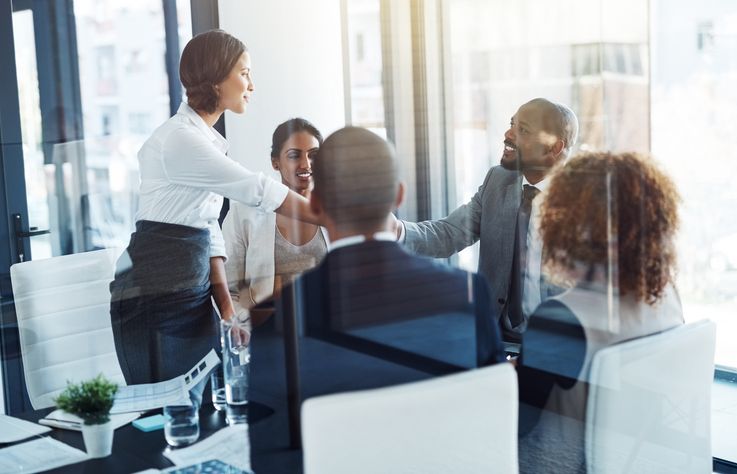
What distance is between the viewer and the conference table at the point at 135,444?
179 cm

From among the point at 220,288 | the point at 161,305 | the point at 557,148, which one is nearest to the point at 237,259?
the point at 220,288

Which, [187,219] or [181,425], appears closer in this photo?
[181,425]

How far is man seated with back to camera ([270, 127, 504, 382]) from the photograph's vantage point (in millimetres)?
1943

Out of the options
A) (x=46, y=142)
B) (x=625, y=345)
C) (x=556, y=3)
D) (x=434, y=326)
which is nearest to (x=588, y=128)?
(x=556, y=3)

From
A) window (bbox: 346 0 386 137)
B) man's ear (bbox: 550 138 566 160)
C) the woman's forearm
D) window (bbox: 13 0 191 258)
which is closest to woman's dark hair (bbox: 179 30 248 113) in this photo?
window (bbox: 13 0 191 258)

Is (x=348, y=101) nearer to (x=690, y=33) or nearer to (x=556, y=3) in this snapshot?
(x=556, y=3)

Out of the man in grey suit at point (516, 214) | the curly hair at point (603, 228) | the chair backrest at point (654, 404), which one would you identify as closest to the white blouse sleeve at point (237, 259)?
the man in grey suit at point (516, 214)

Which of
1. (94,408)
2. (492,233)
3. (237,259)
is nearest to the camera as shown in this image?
(94,408)

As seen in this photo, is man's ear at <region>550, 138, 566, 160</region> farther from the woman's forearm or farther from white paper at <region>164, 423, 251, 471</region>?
white paper at <region>164, 423, 251, 471</region>

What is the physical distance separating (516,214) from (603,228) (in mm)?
232

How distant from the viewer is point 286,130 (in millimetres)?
2152

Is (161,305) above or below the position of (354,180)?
below

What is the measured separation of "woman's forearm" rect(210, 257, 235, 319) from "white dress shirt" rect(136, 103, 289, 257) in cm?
3

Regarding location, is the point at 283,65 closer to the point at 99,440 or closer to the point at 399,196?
the point at 399,196
